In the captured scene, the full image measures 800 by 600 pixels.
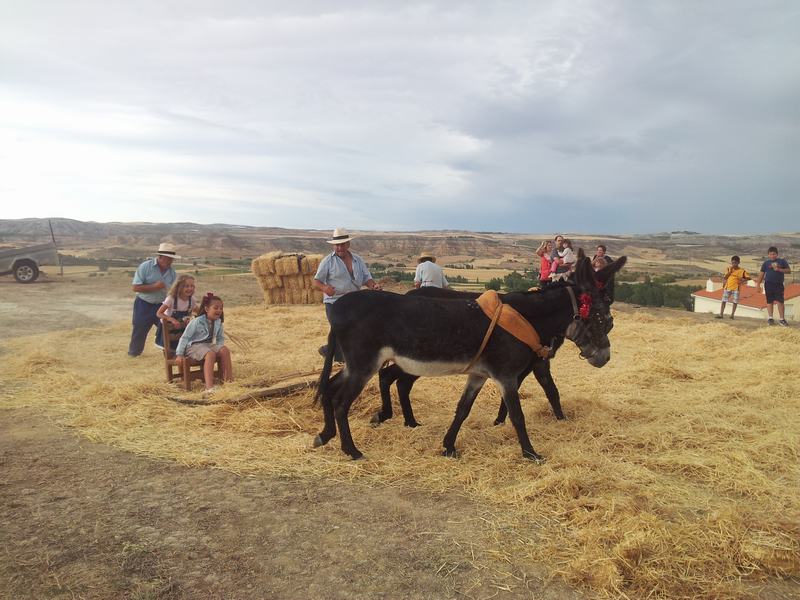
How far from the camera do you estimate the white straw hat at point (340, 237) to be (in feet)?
23.9

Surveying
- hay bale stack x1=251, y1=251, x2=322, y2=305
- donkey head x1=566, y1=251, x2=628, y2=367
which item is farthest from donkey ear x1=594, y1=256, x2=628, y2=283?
hay bale stack x1=251, y1=251, x2=322, y2=305

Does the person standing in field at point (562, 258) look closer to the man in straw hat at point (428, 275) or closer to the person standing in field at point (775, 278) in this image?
the man in straw hat at point (428, 275)

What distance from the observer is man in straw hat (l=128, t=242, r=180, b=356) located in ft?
29.9

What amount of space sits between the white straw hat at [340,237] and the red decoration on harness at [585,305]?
3.28m

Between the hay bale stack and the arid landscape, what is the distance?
10142 mm

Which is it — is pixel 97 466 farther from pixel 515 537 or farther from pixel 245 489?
pixel 515 537

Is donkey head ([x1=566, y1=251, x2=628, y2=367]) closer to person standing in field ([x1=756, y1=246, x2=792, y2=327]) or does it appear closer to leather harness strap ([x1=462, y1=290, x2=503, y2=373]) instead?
leather harness strap ([x1=462, y1=290, x2=503, y2=373])

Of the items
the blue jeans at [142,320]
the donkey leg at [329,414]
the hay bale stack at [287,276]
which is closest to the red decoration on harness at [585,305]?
the donkey leg at [329,414]

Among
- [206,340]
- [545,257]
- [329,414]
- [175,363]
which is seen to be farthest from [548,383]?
[545,257]

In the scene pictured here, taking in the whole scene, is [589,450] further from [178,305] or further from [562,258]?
[562,258]

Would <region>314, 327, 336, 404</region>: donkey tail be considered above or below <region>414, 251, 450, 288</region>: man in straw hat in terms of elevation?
below

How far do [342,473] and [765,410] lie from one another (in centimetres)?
548

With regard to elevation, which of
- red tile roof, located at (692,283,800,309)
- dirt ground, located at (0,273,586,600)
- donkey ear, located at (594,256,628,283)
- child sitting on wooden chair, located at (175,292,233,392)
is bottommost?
dirt ground, located at (0,273,586,600)

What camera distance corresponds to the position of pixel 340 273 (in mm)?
7230
